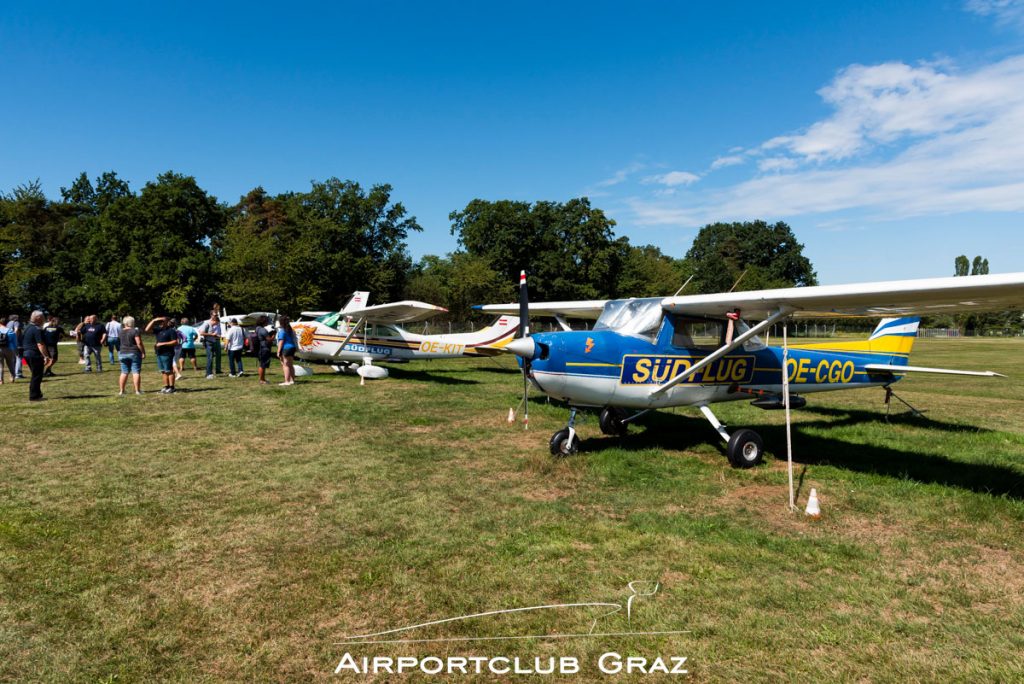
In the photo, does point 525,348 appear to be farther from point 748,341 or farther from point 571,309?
point 571,309

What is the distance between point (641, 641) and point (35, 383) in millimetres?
14121

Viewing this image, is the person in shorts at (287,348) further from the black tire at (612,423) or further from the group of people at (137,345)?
the black tire at (612,423)

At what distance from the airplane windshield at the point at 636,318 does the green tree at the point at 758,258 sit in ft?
295

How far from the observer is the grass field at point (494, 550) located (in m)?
3.25

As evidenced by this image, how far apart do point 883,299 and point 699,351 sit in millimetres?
2428

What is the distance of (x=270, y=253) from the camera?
41844 millimetres

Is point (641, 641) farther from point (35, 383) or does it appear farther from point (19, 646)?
point (35, 383)

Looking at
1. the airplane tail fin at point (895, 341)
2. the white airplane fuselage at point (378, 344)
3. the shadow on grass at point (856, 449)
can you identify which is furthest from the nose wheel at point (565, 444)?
the white airplane fuselage at point (378, 344)

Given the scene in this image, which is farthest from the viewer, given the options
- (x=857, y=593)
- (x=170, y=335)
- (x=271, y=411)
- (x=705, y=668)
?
(x=170, y=335)

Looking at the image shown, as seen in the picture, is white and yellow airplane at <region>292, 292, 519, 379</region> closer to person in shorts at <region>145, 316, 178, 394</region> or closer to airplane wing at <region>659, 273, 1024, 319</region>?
person in shorts at <region>145, 316, 178, 394</region>

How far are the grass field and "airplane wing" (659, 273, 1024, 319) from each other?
6.92 feet

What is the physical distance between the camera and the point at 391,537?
4930 millimetres

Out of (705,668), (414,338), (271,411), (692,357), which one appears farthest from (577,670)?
(414,338)

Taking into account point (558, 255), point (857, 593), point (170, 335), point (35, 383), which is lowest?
point (857, 593)
